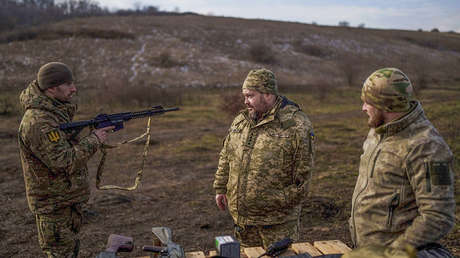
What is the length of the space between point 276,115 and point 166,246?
4.77ft

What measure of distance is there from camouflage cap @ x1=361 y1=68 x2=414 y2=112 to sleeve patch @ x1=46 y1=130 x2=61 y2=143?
2356mm

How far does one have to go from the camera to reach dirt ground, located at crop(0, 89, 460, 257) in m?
5.25

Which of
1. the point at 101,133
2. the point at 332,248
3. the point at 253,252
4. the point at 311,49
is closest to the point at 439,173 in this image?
the point at 332,248

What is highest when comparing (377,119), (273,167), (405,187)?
(377,119)

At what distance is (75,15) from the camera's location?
209 feet

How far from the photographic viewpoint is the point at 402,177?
2.11 m

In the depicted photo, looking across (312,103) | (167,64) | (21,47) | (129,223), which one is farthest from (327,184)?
(21,47)

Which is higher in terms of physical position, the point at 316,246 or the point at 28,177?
the point at 28,177

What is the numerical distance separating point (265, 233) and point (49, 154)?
1.89 metres

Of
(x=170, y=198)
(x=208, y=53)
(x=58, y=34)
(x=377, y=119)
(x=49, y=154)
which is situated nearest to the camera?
(x=377, y=119)

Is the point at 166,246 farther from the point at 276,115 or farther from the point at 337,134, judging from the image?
the point at 337,134

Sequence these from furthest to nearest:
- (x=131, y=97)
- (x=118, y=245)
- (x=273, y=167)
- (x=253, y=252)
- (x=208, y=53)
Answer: (x=208, y=53)
(x=131, y=97)
(x=273, y=167)
(x=253, y=252)
(x=118, y=245)

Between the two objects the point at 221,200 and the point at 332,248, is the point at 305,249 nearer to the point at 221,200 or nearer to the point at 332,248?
the point at 332,248

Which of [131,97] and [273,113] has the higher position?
[273,113]
